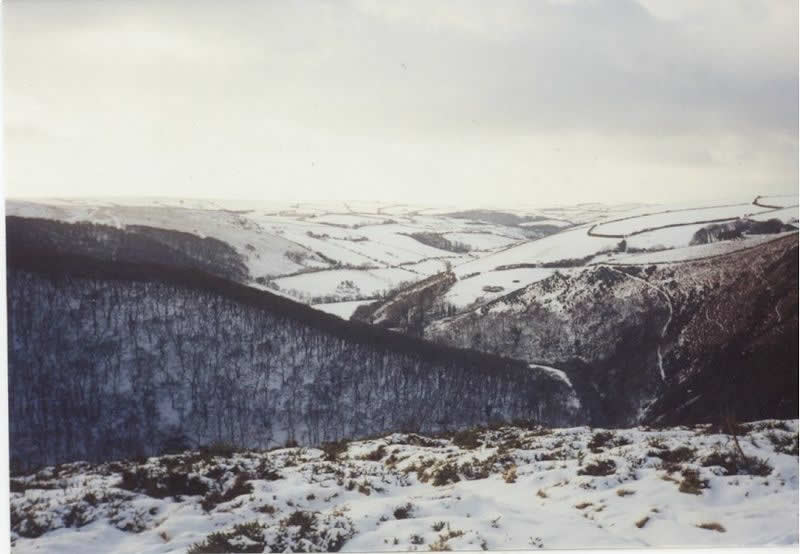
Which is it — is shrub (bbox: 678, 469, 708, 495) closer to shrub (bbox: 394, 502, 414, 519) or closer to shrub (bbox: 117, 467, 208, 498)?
→ shrub (bbox: 394, 502, 414, 519)

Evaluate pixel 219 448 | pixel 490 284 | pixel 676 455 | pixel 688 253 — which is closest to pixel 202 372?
pixel 219 448

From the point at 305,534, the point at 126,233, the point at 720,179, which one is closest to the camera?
the point at 305,534

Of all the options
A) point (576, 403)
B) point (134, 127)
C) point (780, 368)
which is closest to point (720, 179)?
point (780, 368)

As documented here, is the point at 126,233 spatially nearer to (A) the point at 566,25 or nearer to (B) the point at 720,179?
(A) the point at 566,25

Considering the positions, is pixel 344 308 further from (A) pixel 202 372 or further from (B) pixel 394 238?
(A) pixel 202 372

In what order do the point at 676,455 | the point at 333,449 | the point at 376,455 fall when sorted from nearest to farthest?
the point at 676,455, the point at 376,455, the point at 333,449

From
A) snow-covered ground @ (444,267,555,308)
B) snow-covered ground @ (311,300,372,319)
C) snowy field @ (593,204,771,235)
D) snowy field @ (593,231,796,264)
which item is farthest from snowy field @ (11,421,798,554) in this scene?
snowy field @ (593,204,771,235)

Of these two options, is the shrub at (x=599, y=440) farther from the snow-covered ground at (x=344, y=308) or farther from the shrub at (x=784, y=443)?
the snow-covered ground at (x=344, y=308)

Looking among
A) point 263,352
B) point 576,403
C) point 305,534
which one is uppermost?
point 263,352

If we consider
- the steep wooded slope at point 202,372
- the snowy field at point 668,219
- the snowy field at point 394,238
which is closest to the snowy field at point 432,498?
the steep wooded slope at point 202,372
